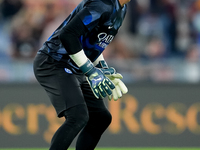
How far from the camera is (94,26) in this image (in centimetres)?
382

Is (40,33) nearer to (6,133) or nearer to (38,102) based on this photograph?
(38,102)

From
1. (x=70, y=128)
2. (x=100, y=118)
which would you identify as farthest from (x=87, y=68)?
(x=100, y=118)

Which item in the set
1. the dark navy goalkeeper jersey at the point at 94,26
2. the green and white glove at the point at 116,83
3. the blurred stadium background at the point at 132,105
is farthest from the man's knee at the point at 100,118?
the blurred stadium background at the point at 132,105

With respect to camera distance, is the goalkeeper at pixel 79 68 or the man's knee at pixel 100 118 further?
the man's knee at pixel 100 118

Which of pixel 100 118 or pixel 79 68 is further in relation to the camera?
pixel 100 118

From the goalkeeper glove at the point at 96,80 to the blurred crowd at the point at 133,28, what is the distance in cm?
391

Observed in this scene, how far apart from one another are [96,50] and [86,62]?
34 centimetres

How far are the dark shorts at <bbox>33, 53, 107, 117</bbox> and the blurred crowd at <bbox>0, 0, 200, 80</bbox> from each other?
3574 mm

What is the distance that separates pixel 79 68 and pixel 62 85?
0.75 feet

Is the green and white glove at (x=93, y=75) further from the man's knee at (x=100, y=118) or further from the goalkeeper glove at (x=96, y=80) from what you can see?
the man's knee at (x=100, y=118)

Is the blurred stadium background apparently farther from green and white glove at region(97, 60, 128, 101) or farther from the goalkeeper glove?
the goalkeeper glove

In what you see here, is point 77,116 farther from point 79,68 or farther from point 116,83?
point 116,83

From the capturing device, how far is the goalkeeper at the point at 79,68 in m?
3.78

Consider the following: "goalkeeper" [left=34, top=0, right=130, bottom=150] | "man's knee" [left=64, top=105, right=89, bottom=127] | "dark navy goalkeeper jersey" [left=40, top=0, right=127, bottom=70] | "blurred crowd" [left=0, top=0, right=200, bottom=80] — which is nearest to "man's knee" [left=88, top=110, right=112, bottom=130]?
"goalkeeper" [left=34, top=0, right=130, bottom=150]
